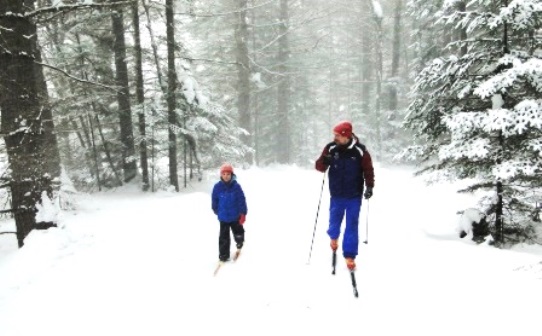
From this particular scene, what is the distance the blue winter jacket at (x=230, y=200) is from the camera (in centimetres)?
677

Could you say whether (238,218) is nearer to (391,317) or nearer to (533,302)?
(391,317)

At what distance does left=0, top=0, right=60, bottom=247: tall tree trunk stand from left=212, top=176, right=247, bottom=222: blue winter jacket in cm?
340

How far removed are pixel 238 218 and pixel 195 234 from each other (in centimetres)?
223

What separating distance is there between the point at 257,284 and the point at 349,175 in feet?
6.80

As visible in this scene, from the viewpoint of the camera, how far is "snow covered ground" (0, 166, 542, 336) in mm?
4672

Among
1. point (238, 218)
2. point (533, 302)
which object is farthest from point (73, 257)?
point (533, 302)

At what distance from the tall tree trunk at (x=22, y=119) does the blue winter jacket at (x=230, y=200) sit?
340 centimetres

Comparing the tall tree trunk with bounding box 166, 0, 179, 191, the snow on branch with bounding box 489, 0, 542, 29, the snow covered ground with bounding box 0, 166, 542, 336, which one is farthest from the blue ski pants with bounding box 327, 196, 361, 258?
the tall tree trunk with bounding box 166, 0, 179, 191

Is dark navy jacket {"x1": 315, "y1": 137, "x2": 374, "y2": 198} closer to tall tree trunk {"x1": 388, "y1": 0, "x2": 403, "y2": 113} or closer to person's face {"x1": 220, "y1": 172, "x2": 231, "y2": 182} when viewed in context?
person's face {"x1": 220, "y1": 172, "x2": 231, "y2": 182}

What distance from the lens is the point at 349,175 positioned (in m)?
5.86

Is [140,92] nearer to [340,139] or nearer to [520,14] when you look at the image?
[340,139]

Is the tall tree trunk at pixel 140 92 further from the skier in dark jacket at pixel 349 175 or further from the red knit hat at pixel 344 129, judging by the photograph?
the red knit hat at pixel 344 129

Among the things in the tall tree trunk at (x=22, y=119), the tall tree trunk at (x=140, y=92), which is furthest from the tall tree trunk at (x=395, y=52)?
the tall tree trunk at (x=22, y=119)

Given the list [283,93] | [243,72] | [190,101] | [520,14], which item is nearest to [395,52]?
[283,93]
